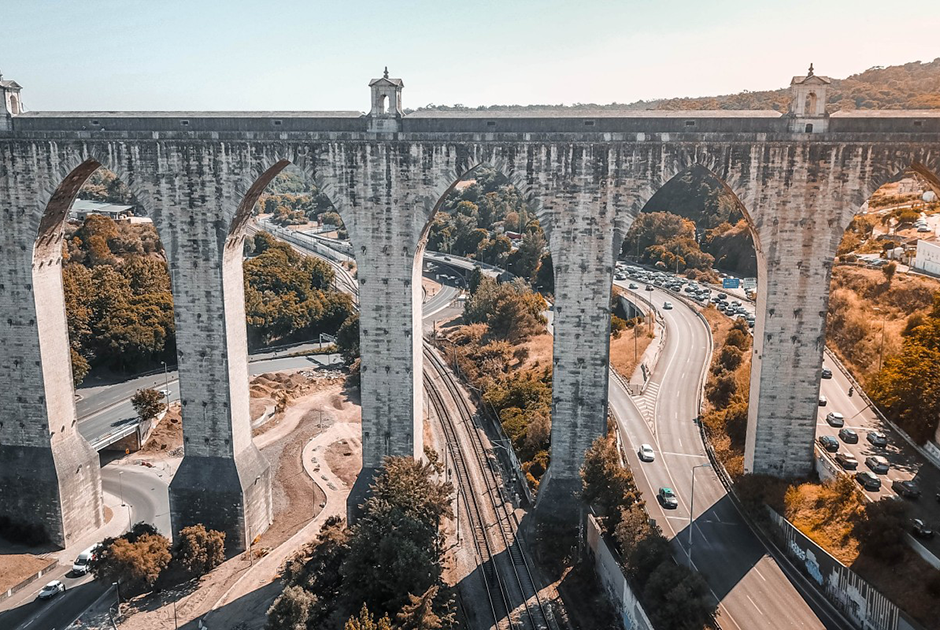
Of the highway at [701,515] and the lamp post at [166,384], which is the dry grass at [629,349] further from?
the lamp post at [166,384]

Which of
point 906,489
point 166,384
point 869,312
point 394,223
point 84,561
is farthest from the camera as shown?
point 166,384

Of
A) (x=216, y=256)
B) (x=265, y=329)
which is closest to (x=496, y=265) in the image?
(x=265, y=329)

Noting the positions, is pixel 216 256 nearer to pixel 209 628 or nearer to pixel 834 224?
pixel 209 628

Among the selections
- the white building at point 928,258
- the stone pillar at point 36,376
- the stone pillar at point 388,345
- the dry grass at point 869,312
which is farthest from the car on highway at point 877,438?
the stone pillar at point 36,376

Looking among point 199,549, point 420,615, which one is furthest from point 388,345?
point 199,549

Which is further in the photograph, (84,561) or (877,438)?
(877,438)

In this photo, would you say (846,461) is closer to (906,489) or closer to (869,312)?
(906,489)
